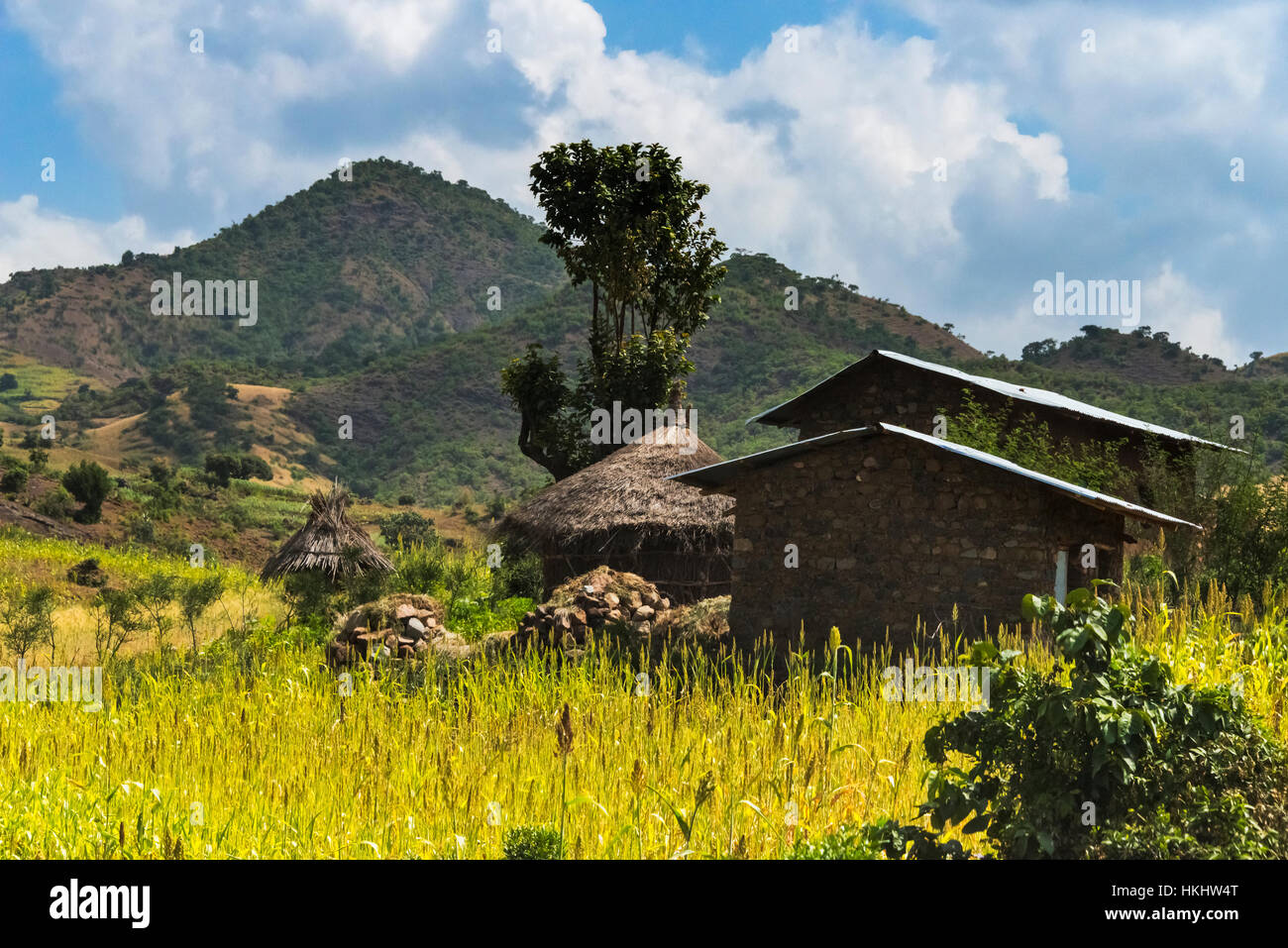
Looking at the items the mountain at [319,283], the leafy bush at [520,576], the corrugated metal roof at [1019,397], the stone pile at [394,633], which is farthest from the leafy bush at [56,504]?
the mountain at [319,283]

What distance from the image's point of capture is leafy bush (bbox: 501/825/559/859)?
4164 millimetres

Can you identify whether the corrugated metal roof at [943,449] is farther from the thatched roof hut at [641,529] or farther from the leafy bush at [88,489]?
the leafy bush at [88,489]

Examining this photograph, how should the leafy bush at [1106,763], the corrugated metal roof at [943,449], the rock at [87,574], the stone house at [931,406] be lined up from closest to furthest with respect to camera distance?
Result: 1. the leafy bush at [1106,763]
2. the corrugated metal roof at [943,449]
3. the stone house at [931,406]
4. the rock at [87,574]

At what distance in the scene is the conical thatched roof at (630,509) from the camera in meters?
16.6

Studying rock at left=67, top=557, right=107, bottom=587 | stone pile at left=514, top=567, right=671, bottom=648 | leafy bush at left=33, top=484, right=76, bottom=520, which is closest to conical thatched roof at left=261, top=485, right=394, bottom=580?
rock at left=67, top=557, right=107, bottom=587

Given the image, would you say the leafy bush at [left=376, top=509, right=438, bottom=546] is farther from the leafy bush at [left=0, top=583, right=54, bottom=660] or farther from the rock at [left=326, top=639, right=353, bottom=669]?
the rock at [left=326, top=639, right=353, bottom=669]

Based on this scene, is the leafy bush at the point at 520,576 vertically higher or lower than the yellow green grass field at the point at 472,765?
higher

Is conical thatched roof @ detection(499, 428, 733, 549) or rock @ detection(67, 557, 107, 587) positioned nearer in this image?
conical thatched roof @ detection(499, 428, 733, 549)

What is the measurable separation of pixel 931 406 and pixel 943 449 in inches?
255

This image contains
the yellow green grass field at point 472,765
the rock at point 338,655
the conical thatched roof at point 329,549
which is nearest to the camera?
the yellow green grass field at point 472,765

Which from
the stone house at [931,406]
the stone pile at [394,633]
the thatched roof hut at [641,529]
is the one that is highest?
the stone house at [931,406]

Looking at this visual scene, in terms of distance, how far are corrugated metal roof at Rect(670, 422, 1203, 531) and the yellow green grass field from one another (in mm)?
1155
